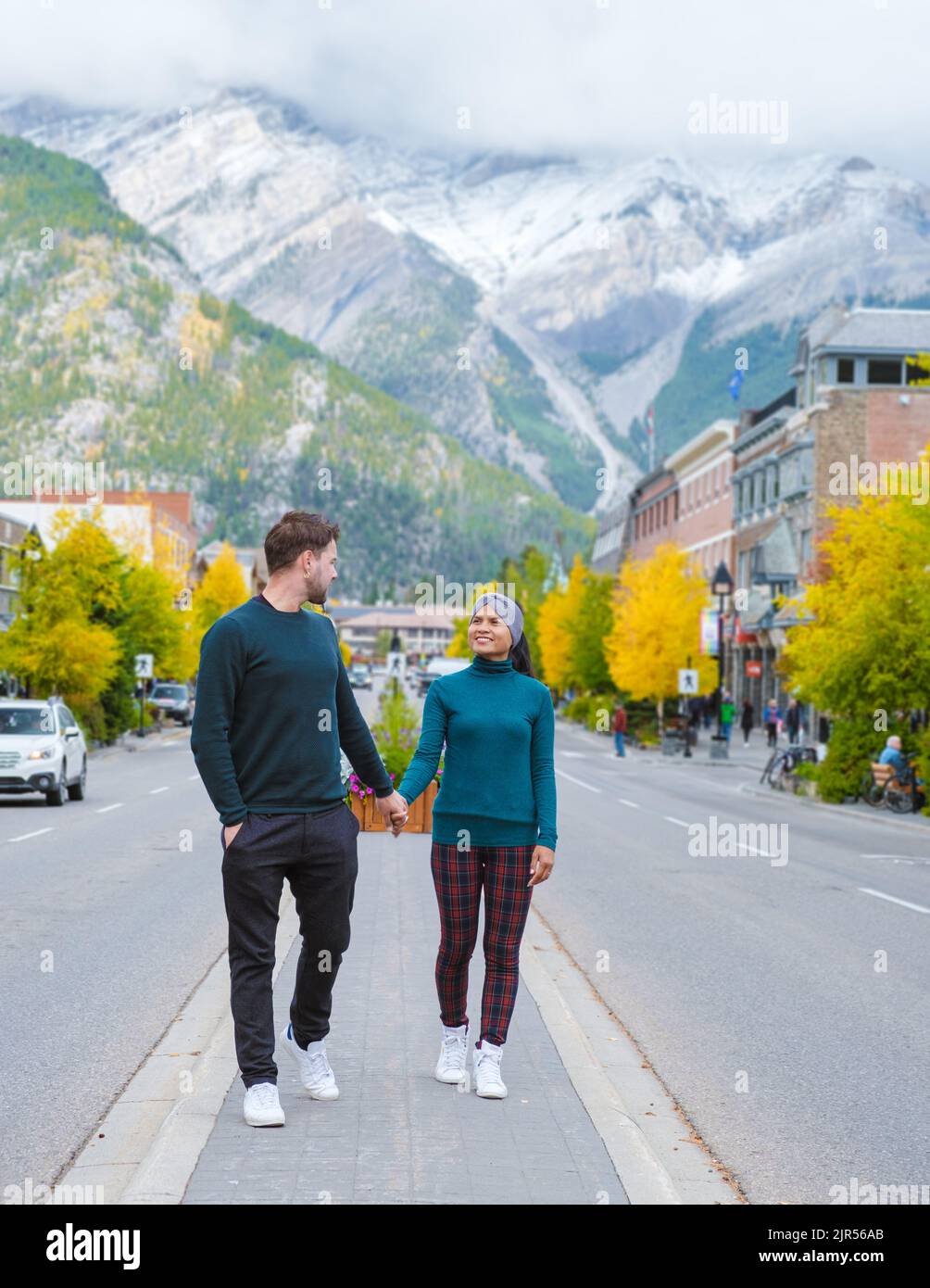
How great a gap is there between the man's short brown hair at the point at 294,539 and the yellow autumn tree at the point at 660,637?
50511 mm

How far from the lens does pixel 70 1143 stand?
20.1 ft

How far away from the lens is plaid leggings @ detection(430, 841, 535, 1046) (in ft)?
21.6

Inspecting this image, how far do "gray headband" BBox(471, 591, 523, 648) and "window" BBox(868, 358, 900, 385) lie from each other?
181 ft

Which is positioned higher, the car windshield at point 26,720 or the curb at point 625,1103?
the car windshield at point 26,720

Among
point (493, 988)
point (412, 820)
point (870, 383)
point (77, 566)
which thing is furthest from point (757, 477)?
point (493, 988)

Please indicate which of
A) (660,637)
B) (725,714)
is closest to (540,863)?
(725,714)

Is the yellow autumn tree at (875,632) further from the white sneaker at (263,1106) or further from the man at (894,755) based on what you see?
the white sneaker at (263,1106)

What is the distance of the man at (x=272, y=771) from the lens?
5.88 m

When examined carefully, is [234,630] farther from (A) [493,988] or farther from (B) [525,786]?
(A) [493,988]

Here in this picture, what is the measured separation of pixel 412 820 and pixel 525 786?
1063 cm

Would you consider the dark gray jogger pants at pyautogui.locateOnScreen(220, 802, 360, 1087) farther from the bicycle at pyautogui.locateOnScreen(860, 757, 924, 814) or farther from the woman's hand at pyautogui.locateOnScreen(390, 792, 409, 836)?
the bicycle at pyautogui.locateOnScreen(860, 757, 924, 814)

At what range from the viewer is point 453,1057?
6723mm

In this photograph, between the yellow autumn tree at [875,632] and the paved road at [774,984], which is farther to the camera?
the yellow autumn tree at [875,632]

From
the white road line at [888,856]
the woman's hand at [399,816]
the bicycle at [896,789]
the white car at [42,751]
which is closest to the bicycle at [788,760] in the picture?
the bicycle at [896,789]
